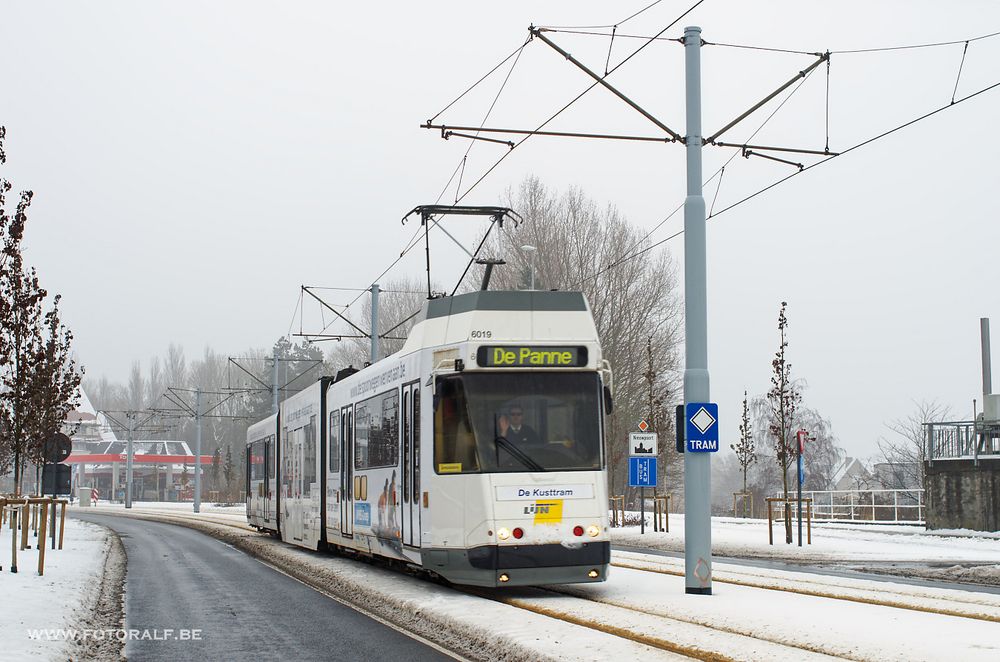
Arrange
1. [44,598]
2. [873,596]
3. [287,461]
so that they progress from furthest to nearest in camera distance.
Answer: [287,461], [873,596], [44,598]

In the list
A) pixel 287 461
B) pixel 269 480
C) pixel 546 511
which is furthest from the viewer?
pixel 269 480

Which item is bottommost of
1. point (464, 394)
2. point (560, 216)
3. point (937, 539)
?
point (937, 539)

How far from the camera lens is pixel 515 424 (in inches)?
535

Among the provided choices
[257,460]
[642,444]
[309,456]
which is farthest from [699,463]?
[257,460]

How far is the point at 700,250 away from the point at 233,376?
10446 cm

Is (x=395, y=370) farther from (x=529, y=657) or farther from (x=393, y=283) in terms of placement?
(x=393, y=283)

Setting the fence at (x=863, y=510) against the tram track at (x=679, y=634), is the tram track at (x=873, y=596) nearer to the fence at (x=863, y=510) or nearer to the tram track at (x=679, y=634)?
the tram track at (x=679, y=634)

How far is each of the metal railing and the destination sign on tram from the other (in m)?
19.5

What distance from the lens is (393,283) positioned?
77250 mm

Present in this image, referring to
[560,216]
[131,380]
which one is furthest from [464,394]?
[131,380]

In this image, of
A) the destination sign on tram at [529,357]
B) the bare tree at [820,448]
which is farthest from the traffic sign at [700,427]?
the bare tree at [820,448]

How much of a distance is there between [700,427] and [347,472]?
6.79m

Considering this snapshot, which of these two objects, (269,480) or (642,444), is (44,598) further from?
(642,444)

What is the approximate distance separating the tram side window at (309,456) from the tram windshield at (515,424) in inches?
326
